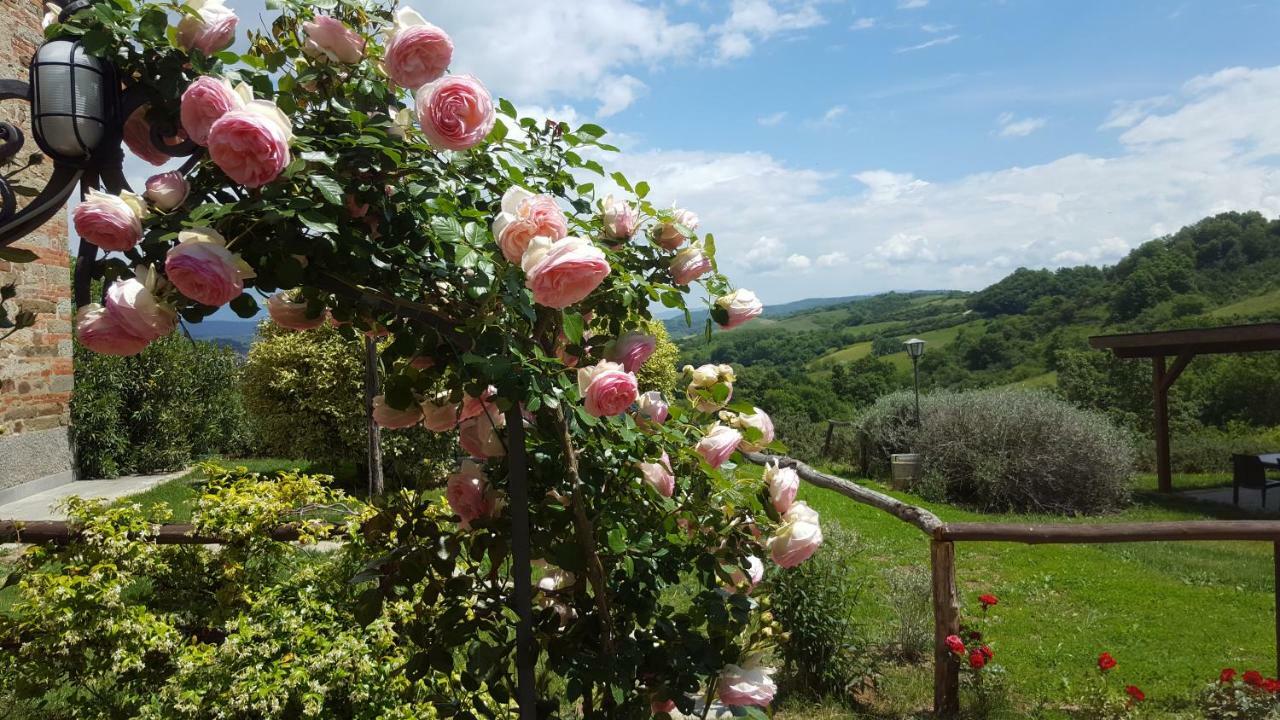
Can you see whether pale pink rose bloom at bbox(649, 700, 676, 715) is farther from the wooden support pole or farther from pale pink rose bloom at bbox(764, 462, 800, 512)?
the wooden support pole

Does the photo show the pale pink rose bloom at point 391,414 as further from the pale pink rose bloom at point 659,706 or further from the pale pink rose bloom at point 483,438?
the pale pink rose bloom at point 659,706

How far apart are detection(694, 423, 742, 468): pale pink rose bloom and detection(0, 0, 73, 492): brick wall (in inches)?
299

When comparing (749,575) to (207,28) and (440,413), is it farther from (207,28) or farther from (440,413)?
(207,28)

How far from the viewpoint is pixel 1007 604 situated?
20.3 feet

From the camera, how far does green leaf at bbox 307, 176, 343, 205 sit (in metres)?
1.14

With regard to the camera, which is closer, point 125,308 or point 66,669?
point 125,308

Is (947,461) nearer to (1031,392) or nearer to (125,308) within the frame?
(1031,392)

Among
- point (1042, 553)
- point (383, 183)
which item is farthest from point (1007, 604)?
point (383, 183)

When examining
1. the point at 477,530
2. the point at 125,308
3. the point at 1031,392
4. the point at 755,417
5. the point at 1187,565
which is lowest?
the point at 1187,565

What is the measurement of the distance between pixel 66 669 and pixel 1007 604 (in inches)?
238

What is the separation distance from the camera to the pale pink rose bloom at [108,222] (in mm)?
1116

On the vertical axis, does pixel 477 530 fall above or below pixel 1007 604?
above

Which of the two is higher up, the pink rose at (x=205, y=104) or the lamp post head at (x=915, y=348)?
the pink rose at (x=205, y=104)

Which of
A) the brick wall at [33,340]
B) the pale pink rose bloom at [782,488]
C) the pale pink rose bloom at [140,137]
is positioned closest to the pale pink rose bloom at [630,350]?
the pale pink rose bloom at [782,488]
